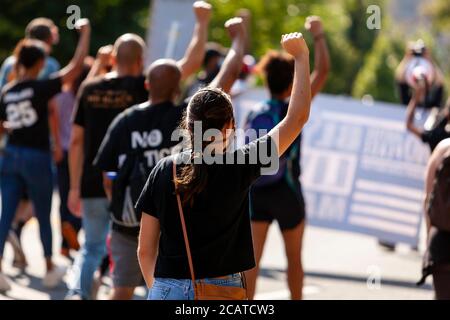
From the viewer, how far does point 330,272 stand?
1184 centimetres

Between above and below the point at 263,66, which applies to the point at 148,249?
below

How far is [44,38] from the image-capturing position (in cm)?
989

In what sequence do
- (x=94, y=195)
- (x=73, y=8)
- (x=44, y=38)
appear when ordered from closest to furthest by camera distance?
1. (x=94, y=195)
2. (x=73, y=8)
3. (x=44, y=38)

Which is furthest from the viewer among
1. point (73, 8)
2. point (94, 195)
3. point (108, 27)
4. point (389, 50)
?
point (389, 50)

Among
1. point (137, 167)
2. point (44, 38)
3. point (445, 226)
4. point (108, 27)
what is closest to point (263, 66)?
point (137, 167)

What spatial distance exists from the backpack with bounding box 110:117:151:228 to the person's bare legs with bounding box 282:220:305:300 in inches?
59.0

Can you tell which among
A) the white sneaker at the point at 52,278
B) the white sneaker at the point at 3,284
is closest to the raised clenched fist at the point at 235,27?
the white sneaker at the point at 3,284

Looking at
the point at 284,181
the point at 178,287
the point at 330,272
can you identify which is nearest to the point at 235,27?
the point at 284,181

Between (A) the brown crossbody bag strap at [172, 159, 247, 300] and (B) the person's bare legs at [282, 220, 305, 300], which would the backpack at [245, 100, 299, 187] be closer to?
(B) the person's bare legs at [282, 220, 305, 300]

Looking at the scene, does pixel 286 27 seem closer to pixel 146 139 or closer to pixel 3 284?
pixel 3 284

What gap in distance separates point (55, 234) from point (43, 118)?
4569mm

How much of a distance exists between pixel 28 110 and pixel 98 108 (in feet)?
4.71

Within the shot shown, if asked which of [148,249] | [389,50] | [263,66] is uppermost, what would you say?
[263,66]
